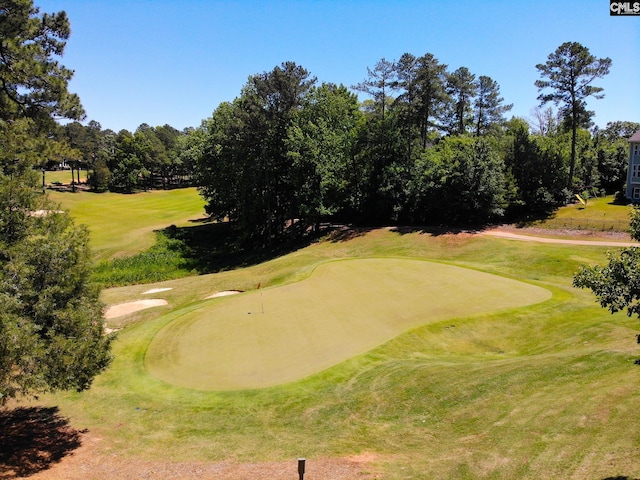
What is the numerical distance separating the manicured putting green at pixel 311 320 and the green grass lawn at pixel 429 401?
21 centimetres

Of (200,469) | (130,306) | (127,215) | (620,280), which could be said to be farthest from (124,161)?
(620,280)

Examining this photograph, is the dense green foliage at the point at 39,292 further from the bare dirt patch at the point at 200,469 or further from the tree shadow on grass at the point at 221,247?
the tree shadow on grass at the point at 221,247

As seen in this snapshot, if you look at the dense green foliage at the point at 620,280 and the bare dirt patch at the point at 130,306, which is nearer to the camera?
the dense green foliage at the point at 620,280

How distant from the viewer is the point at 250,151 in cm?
4681

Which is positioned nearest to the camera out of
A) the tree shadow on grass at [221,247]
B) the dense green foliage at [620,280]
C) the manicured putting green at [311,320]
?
the dense green foliage at [620,280]

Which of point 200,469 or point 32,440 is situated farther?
point 32,440

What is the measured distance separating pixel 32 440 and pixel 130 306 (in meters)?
15.4

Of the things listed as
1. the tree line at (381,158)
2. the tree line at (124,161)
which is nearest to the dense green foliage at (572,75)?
the tree line at (381,158)

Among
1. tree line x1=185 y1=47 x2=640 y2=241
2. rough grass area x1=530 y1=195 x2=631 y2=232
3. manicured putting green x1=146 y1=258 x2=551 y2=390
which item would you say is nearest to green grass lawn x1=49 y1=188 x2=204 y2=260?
tree line x1=185 y1=47 x2=640 y2=241

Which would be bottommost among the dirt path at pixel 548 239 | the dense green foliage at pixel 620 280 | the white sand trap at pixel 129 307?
the white sand trap at pixel 129 307

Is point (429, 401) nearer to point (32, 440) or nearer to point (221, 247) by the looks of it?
point (32, 440)

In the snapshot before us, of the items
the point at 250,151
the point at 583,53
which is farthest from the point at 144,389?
the point at 583,53

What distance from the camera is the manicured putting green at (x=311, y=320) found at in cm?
1606

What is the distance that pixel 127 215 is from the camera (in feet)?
223
